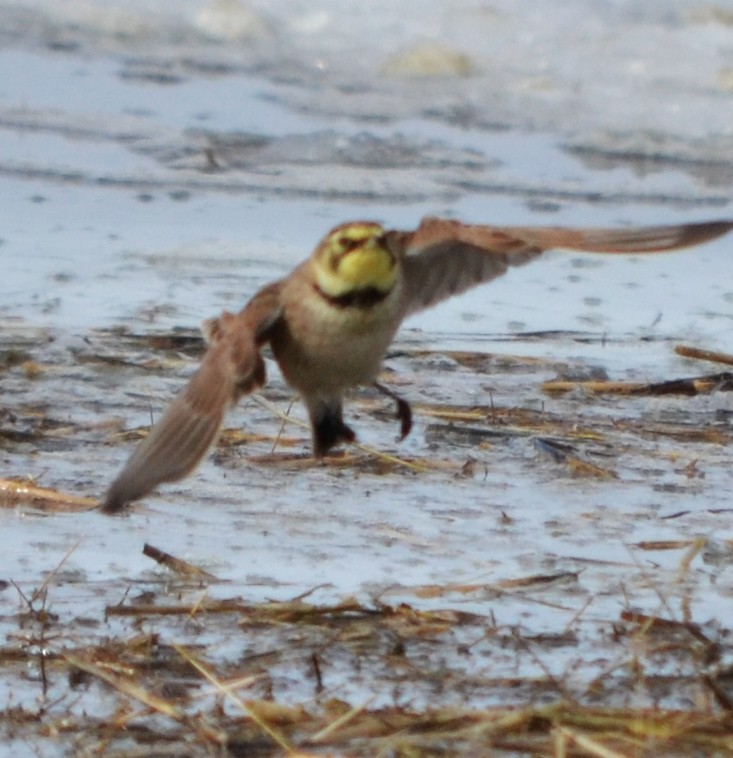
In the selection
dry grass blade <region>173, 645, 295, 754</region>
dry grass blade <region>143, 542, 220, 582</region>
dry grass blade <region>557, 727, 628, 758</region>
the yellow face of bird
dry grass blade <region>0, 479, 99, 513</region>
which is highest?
the yellow face of bird

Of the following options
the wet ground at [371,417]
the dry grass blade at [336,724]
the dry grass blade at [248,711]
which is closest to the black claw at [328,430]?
the wet ground at [371,417]

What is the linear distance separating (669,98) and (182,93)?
3.01 m

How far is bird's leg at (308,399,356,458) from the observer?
5.39 m

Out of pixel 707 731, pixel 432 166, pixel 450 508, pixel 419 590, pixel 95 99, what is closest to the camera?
pixel 707 731

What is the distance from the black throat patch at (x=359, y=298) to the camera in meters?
5.05

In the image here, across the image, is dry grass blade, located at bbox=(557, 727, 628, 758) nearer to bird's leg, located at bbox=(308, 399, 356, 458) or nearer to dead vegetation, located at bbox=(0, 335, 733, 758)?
dead vegetation, located at bbox=(0, 335, 733, 758)

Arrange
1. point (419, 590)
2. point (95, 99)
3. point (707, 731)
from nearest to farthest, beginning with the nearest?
point (707, 731) → point (419, 590) → point (95, 99)

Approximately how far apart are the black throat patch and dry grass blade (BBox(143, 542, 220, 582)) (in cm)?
76

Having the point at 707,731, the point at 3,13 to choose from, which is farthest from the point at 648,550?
the point at 3,13

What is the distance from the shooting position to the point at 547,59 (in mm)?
13258

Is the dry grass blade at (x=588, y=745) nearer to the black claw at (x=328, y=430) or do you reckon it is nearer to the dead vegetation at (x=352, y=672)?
the dead vegetation at (x=352, y=672)

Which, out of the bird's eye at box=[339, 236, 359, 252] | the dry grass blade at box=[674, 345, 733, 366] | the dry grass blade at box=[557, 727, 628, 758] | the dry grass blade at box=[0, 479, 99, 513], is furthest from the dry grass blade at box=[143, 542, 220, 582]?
the dry grass blade at box=[674, 345, 733, 366]

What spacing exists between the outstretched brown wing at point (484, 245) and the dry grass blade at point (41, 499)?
1.05m

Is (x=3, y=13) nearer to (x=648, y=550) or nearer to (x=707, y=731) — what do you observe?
(x=648, y=550)
